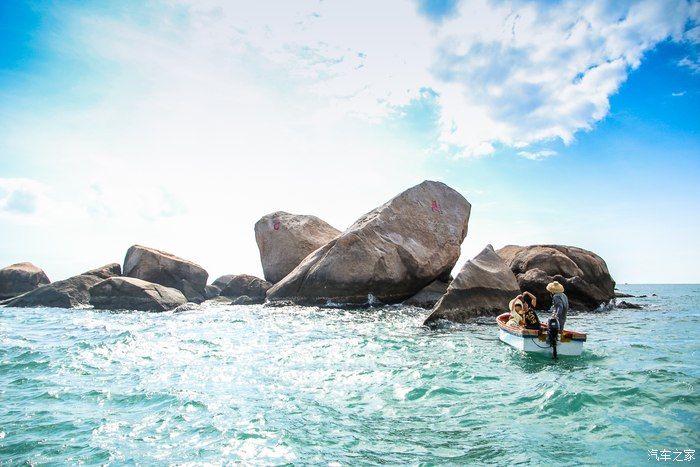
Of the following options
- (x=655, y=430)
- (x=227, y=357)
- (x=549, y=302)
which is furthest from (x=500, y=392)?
(x=549, y=302)

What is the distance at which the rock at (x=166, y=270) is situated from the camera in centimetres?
3247

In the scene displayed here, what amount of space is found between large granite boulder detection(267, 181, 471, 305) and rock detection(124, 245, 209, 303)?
31.2 feet

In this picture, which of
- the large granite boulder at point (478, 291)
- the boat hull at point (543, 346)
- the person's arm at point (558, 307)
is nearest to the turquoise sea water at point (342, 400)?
the boat hull at point (543, 346)

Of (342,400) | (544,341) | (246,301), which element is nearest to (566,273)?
(544,341)

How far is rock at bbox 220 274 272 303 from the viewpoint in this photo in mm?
35469

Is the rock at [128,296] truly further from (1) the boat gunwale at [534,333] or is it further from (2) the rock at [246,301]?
(1) the boat gunwale at [534,333]

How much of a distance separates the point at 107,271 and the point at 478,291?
28.2 metres

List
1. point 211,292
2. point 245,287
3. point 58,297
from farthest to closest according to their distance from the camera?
1. point 211,292
2. point 245,287
3. point 58,297

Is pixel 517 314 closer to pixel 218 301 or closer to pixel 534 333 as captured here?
pixel 534 333

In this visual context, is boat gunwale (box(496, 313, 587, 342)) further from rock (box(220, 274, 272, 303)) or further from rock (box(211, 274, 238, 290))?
rock (box(211, 274, 238, 290))

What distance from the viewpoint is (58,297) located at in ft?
100

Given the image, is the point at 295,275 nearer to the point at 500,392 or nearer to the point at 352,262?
the point at 352,262

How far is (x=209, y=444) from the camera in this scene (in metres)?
6.75

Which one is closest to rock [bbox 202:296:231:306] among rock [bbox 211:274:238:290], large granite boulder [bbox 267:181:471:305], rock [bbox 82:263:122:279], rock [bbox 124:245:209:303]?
rock [bbox 124:245:209:303]
